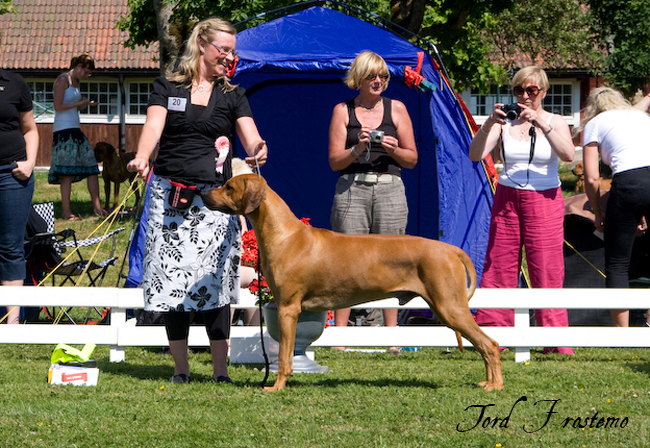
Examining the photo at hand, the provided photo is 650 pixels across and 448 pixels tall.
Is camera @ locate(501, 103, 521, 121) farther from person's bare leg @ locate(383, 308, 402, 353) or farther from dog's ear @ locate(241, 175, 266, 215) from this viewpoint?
dog's ear @ locate(241, 175, 266, 215)

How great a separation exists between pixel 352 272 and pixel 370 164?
4.05 ft

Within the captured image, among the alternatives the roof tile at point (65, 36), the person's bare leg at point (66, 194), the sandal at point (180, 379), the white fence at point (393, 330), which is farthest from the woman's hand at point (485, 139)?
the roof tile at point (65, 36)

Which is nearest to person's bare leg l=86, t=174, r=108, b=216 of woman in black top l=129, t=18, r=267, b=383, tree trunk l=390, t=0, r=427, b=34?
tree trunk l=390, t=0, r=427, b=34

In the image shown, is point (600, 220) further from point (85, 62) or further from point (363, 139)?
point (85, 62)

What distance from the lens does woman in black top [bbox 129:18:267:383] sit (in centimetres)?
434

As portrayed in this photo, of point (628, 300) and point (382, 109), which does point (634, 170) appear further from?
point (382, 109)

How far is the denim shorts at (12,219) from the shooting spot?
546 centimetres

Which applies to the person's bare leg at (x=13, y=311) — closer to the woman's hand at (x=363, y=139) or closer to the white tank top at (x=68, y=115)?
the woman's hand at (x=363, y=139)

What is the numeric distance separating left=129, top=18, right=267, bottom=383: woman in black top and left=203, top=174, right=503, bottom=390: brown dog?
0.27 meters

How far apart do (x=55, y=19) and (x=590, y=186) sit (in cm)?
2426

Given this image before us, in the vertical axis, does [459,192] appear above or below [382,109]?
below

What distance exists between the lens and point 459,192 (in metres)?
6.72

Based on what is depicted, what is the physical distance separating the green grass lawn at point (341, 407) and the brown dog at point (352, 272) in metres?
0.32

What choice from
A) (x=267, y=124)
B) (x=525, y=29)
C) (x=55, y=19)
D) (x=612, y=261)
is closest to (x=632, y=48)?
(x=525, y=29)
